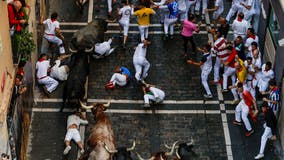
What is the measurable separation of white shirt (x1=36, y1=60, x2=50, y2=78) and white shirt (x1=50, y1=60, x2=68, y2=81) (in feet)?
1.31

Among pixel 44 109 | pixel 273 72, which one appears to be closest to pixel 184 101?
pixel 273 72

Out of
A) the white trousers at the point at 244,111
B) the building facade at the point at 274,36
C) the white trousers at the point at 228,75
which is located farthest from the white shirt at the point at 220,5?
the white trousers at the point at 244,111

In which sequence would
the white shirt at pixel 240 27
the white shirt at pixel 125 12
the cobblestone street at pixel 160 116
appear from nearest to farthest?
the cobblestone street at pixel 160 116, the white shirt at pixel 240 27, the white shirt at pixel 125 12

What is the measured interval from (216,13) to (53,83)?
7.60 meters

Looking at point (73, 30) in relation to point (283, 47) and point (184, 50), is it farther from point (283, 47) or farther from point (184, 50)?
point (283, 47)

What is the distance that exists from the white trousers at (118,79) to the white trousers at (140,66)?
0.47m

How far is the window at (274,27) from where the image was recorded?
25.9m

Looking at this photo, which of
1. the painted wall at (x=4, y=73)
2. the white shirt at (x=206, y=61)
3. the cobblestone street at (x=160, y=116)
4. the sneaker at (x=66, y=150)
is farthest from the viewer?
the white shirt at (x=206, y=61)

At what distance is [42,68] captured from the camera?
25.6 metres

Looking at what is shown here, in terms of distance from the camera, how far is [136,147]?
24.0m

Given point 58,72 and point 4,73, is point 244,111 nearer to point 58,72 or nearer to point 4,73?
point 58,72

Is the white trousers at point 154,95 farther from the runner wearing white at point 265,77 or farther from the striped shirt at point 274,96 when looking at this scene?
the striped shirt at point 274,96

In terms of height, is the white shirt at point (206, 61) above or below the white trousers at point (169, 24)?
below

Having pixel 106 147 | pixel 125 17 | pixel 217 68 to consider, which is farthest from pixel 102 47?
pixel 106 147
